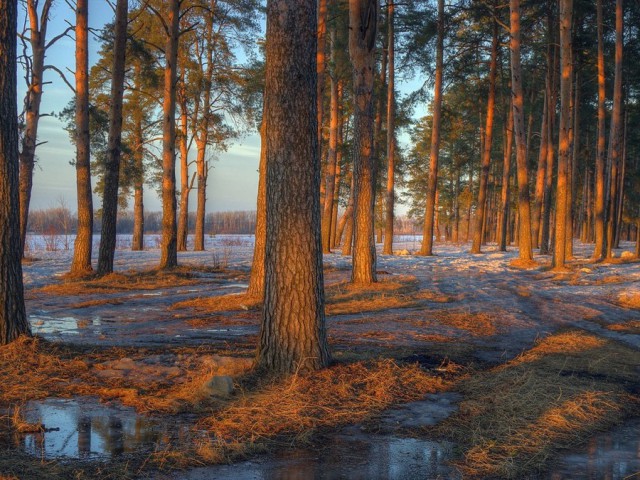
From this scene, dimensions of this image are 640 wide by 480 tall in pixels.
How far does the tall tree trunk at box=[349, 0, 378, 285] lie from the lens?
45.8 feet

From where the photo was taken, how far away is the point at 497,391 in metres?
6.14

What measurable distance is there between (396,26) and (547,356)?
2252 cm

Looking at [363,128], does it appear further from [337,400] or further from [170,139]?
[337,400]

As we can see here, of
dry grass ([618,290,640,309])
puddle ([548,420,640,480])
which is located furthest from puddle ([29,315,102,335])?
dry grass ([618,290,640,309])

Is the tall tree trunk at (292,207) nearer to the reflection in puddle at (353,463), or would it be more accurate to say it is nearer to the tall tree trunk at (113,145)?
the reflection in puddle at (353,463)

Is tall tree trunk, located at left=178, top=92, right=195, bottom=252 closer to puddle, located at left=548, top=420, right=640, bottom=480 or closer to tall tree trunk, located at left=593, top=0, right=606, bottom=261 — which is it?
tall tree trunk, located at left=593, top=0, right=606, bottom=261

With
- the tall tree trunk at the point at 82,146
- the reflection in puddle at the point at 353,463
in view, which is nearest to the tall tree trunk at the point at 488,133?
the tall tree trunk at the point at 82,146

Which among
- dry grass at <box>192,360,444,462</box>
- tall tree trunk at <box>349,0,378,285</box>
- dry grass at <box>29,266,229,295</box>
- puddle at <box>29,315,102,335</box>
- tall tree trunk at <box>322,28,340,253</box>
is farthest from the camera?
tall tree trunk at <box>322,28,340,253</box>

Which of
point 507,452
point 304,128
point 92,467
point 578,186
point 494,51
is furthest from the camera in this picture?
point 578,186

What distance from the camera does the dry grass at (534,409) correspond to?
14.9 ft

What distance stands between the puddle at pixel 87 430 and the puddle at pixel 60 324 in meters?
4.02

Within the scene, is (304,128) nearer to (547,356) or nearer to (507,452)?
(507,452)

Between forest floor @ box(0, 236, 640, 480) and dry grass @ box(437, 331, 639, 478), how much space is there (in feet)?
0.06

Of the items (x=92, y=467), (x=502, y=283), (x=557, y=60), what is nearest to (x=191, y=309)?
(x=92, y=467)
